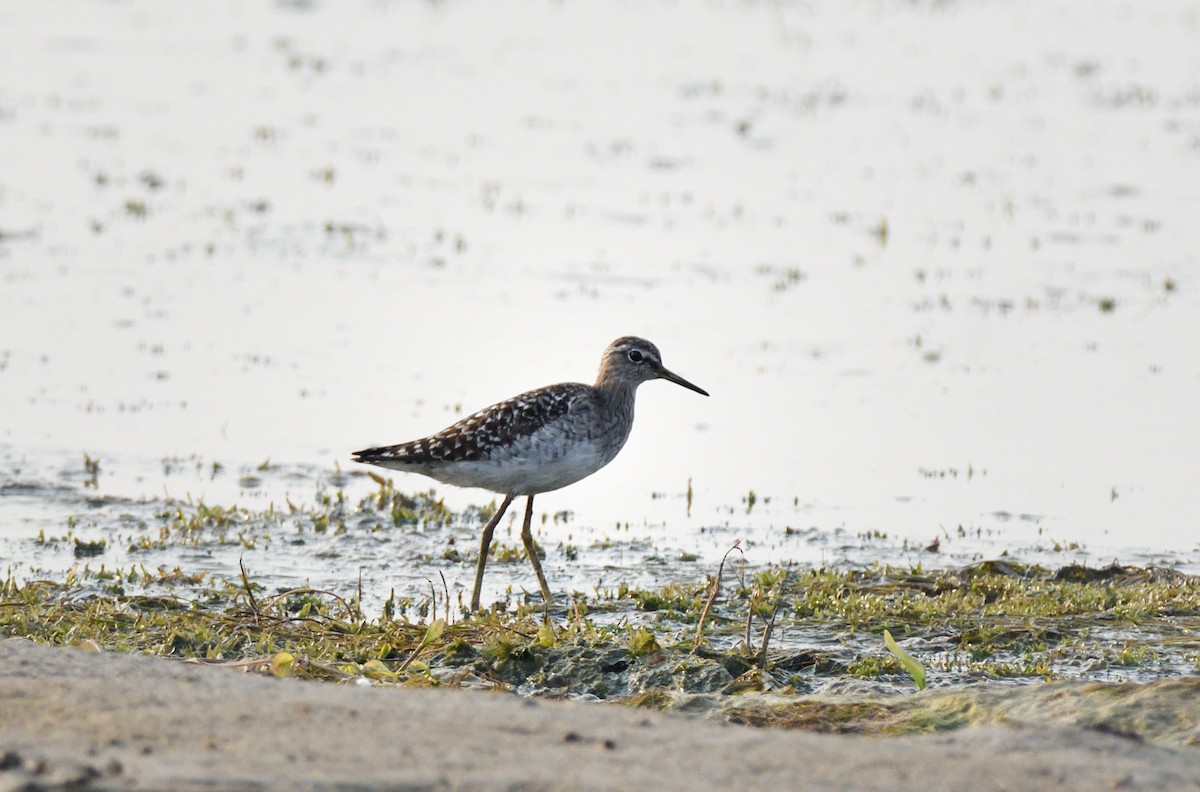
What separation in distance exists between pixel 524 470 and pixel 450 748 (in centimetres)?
481

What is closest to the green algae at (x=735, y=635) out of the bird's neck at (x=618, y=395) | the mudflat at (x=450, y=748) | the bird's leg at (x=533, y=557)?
the bird's leg at (x=533, y=557)

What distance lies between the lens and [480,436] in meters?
9.77

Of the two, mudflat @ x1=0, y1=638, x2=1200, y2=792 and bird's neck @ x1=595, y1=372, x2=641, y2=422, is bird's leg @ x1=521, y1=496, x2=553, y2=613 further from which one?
mudflat @ x1=0, y1=638, x2=1200, y2=792

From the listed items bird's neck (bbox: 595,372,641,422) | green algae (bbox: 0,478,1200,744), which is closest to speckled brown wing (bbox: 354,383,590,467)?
bird's neck (bbox: 595,372,641,422)

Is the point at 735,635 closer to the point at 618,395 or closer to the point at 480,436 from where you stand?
the point at 480,436

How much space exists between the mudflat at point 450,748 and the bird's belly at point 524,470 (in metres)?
4.08

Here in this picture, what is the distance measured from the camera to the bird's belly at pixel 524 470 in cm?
975

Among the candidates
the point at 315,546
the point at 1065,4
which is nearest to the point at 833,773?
the point at 315,546

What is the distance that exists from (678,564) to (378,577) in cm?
178

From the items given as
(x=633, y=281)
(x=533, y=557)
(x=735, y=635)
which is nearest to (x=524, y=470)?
(x=533, y=557)

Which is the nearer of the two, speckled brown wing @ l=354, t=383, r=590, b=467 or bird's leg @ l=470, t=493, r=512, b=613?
bird's leg @ l=470, t=493, r=512, b=613

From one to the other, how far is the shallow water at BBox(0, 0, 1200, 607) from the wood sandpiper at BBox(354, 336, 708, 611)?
0.68m

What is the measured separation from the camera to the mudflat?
15.5ft

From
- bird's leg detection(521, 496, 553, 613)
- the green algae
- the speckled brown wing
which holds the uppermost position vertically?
the speckled brown wing
